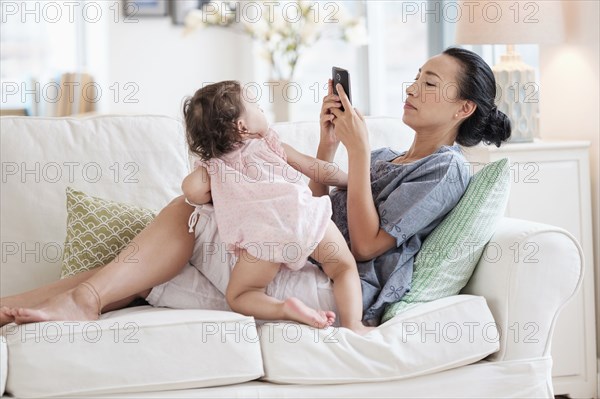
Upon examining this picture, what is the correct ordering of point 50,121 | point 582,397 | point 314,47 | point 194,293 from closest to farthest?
point 194,293 → point 50,121 → point 582,397 → point 314,47

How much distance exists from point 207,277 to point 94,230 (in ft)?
1.16

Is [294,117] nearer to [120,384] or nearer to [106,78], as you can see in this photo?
[106,78]

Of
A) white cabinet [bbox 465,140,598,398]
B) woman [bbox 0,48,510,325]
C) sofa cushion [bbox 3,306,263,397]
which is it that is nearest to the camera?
sofa cushion [bbox 3,306,263,397]

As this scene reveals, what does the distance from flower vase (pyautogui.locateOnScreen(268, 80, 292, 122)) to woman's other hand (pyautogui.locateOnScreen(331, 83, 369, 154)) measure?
2.18 m

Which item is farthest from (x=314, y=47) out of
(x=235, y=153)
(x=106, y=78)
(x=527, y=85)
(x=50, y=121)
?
(x=235, y=153)

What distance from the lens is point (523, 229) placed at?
7.54 ft

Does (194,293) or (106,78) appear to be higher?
(106,78)

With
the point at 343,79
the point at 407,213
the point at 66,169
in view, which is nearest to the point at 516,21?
the point at 343,79

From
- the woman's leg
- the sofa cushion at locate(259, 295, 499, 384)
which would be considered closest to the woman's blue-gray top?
the sofa cushion at locate(259, 295, 499, 384)

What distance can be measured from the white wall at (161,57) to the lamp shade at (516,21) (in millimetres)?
3173

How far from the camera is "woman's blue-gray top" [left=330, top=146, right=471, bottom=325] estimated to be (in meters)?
2.33

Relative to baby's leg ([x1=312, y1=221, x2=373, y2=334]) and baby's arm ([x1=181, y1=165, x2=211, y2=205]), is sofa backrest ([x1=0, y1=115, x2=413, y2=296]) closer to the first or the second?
baby's arm ([x1=181, y1=165, x2=211, y2=205])

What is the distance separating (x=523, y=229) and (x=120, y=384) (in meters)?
1.05

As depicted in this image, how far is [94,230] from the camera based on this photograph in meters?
2.49
